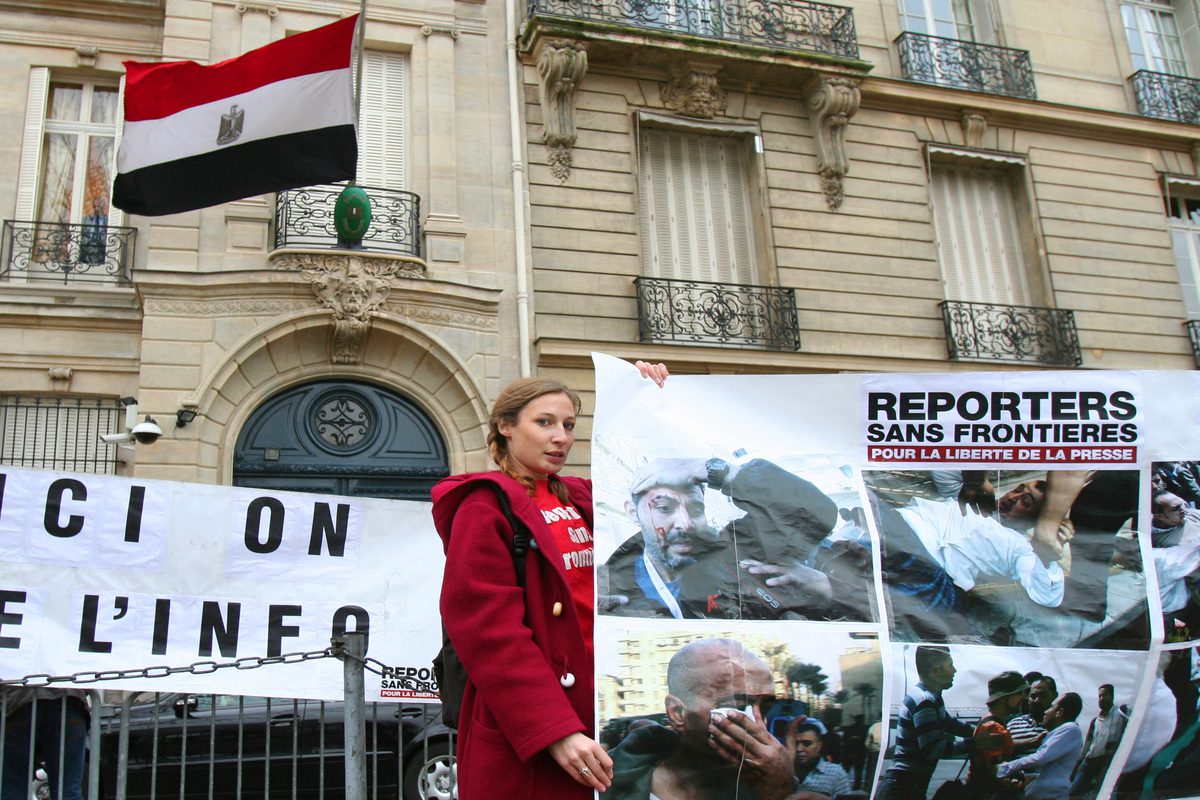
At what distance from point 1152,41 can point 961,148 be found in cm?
476

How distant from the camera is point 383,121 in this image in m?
12.4

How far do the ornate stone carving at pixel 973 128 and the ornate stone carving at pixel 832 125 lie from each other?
1.88m

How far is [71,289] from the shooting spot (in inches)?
440

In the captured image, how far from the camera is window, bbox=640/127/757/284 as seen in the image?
1312 cm

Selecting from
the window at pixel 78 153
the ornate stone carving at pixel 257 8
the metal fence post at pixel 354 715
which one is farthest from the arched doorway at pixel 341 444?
the metal fence post at pixel 354 715

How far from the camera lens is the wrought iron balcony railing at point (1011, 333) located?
13.5m

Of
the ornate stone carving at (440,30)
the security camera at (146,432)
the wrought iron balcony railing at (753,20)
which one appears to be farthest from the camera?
the wrought iron balcony railing at (753,20)

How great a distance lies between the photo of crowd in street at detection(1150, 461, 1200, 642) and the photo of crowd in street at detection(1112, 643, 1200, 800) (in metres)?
0.09

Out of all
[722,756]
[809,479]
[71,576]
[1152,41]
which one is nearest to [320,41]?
[71,576]

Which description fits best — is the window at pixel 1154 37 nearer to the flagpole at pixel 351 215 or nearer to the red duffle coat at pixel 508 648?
the flagpole at pixel 351 215

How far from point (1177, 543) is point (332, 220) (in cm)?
975

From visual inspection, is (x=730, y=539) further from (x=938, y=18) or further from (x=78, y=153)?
(x=938, y=18)

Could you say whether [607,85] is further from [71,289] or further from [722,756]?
[722,756]

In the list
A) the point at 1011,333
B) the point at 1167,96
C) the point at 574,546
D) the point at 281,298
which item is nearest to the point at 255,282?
the point at 281,298
